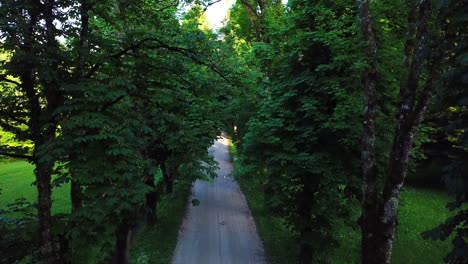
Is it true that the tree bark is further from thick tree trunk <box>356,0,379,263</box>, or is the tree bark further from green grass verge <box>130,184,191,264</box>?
green grass verge <box>130,184,191,264</box>

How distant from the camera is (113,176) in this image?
7.30 metres

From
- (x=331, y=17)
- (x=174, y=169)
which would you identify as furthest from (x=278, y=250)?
(x=331, y=17)

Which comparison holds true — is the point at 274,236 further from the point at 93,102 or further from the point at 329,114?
the point at 93,102

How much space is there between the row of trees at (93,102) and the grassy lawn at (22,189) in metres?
12.9

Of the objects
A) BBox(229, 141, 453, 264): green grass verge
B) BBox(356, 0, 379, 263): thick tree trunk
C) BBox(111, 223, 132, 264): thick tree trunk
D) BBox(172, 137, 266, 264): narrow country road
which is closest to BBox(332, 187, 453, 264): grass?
BBox(229, 141, 453, 264): green grass verge

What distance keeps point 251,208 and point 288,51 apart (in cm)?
1103

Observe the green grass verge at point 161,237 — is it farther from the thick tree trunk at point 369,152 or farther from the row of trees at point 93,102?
the thick tree trunk at point 369,152

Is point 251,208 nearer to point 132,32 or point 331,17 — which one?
point 331,17

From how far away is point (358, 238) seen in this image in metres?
17.5

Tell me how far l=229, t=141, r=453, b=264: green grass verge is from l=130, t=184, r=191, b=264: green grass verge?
158 inches

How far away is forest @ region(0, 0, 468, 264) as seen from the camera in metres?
7.36

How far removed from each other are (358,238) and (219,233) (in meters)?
6.62

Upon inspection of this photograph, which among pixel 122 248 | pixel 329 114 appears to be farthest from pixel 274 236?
pixel 122 248

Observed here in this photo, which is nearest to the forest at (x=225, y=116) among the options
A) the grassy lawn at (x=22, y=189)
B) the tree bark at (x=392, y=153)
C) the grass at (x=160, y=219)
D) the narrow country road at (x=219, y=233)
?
the tree bark at (x=392, y=153)
